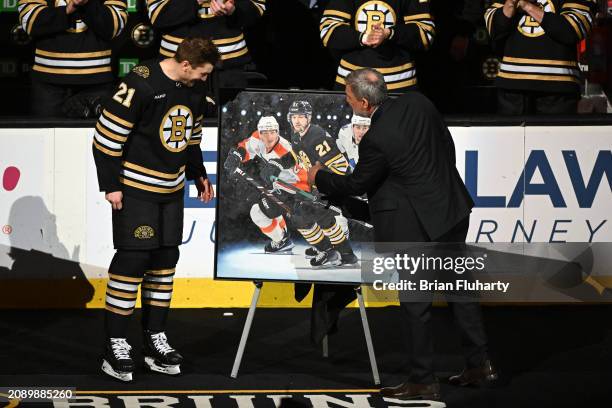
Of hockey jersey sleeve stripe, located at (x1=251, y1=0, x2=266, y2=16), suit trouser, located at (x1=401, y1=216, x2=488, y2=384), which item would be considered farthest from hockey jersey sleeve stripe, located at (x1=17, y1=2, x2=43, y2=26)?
suit trouser, located at (x1=401, y1=216, x2=488, y2=384)

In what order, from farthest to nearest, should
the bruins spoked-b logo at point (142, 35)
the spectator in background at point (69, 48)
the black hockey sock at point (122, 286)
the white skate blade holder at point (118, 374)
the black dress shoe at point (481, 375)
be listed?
the bruins spoked-b logo at point (142, 35) < the spectator in background at point (69, 48) < the black hockey sock at point (122, 286) < the white skate blade holder at point (118, 374) < the black dress shoe at point (481, 375)

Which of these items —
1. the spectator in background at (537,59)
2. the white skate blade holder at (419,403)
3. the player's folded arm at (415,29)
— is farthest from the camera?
the spectator in background at (537,59)

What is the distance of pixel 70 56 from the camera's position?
9633 mm

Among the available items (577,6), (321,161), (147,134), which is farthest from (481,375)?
(577,6)

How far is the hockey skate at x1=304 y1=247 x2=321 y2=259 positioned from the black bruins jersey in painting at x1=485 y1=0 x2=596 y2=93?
275cm

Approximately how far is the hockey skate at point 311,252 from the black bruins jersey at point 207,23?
236 centimetres

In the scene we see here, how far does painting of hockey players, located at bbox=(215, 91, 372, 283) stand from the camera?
302 inches

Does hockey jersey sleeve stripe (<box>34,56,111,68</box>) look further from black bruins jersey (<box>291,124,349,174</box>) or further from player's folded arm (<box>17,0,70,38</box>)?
black bruins jersey (<box>291,124,349,174</box>)

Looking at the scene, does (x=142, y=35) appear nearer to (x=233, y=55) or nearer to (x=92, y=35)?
(x=92, y=35)

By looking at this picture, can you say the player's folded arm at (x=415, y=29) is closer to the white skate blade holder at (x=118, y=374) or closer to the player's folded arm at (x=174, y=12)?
the player's folded arm at (x=174, y=12)

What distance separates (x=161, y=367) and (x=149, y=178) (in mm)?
1080

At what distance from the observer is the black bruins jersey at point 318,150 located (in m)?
7.69

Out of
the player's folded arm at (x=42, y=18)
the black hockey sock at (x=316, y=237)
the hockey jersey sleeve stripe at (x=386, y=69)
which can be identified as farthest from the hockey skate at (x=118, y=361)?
the hockey jersey sleeve stripe at (x=386, y=69)

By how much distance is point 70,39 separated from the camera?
964cm
